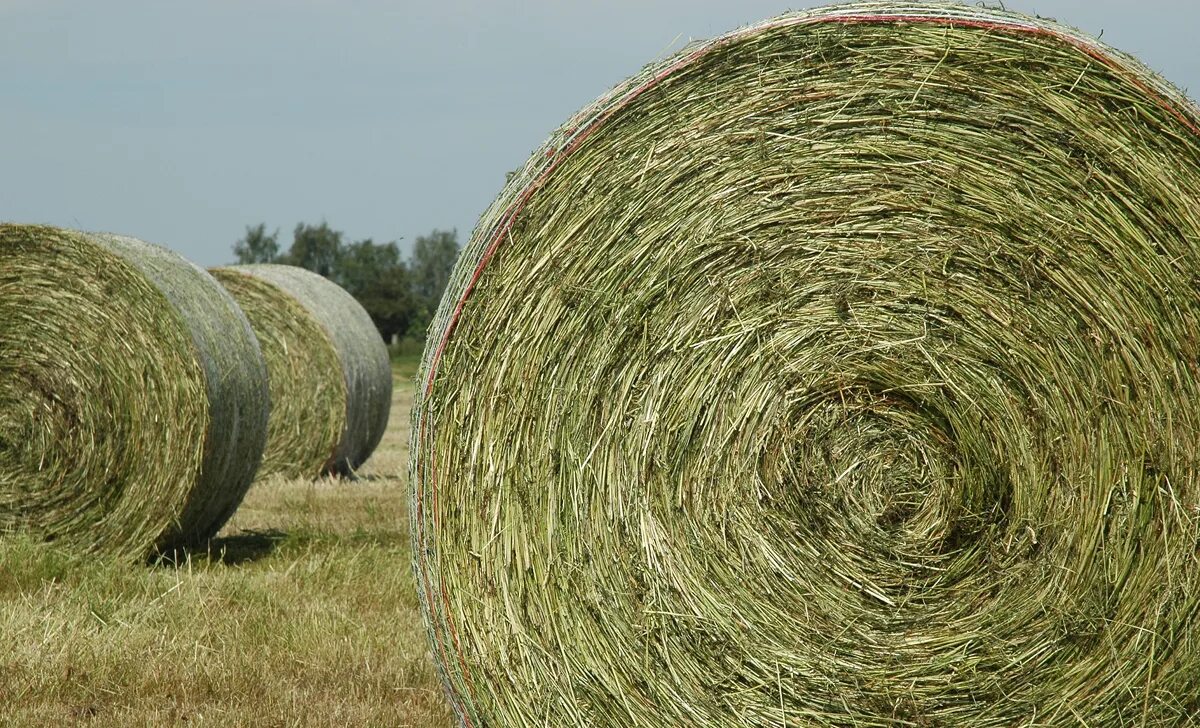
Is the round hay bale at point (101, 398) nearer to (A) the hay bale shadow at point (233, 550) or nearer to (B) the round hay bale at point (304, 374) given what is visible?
(A) the hay bale shadow at point (233, 550)

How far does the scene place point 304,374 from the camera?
12.0 metres

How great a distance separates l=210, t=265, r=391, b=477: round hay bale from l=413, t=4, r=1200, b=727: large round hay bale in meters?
7.96

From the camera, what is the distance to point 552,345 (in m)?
4.09

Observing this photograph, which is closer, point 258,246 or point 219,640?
point 219,640

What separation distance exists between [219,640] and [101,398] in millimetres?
2428

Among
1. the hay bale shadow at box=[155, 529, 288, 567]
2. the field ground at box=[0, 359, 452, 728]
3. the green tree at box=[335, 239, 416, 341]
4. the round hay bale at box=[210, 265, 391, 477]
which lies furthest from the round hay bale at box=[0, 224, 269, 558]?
the green tree at box=[335, 239, 416, 341]

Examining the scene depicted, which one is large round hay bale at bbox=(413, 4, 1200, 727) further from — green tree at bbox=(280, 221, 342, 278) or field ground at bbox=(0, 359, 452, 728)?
green tree at bbox=(280, 221, 342, 278)

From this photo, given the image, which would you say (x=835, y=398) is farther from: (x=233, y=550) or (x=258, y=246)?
(x=258, y=246)

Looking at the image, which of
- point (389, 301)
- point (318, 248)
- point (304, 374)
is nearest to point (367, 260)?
point (318, 248)

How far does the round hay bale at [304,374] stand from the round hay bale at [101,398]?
4.40m

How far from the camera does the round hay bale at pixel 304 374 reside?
1194cm

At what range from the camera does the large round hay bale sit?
362cm

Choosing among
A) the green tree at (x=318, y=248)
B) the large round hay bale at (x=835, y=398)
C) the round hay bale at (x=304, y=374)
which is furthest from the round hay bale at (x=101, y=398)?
the green tree at (x=318, y=248)

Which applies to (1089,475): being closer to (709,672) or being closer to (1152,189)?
(1152,189)
